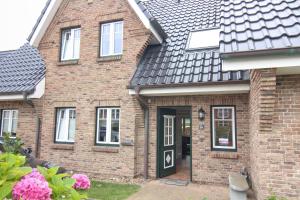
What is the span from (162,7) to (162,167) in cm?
839

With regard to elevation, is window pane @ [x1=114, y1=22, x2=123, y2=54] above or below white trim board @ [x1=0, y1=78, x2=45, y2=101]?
above

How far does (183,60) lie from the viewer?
31.7 feet

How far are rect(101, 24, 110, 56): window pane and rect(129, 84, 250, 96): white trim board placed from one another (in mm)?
2395

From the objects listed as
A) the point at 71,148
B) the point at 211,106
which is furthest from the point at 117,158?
the point at 211,106

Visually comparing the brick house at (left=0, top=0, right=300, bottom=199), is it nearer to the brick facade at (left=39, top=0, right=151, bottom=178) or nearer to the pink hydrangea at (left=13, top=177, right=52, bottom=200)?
the brick facade at (left=39, top=0, right=151, bottom=178)

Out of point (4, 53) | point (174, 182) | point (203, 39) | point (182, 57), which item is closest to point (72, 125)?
point (174, 182)

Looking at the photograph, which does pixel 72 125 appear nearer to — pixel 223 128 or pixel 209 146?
pixel 209 146

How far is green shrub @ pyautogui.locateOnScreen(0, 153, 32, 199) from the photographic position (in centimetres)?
185

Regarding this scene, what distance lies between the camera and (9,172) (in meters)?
2.00

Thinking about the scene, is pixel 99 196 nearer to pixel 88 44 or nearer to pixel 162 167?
pixel 162 167

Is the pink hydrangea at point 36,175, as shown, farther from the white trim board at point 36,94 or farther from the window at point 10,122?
the window at point 10,122

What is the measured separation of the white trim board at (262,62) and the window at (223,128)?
3.71m

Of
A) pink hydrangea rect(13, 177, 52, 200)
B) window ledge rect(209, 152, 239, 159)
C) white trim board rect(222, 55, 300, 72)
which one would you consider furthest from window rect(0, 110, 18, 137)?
pink hydrangea rect(13, 177, 52, 200)

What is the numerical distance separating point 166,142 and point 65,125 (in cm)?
437
